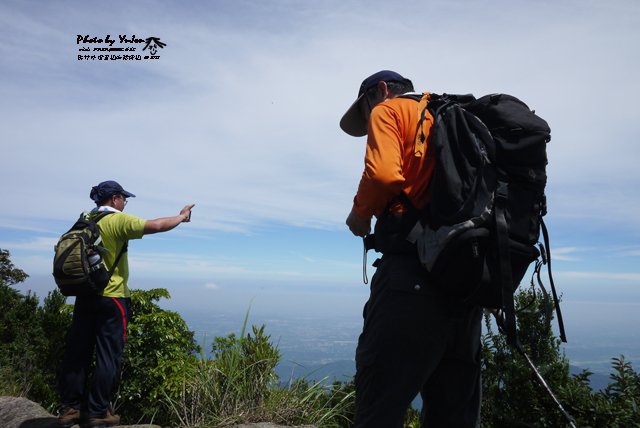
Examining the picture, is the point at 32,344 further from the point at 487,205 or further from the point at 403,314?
the point at 487,205

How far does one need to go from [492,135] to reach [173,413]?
14.3 ft

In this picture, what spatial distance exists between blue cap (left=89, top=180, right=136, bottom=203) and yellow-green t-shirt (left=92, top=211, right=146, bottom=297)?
1.43 feet

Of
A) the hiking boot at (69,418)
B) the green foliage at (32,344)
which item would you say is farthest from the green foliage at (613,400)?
the green foliage at (32,344)

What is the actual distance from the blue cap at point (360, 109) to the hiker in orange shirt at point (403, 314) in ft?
1.01

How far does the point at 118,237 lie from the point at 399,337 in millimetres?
4115

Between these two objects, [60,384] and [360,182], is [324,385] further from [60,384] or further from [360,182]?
[360,182]

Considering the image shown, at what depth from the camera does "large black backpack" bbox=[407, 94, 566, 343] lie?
2.18 m

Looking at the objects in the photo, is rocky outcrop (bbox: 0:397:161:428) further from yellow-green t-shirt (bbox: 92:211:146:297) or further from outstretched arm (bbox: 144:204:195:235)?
outstretched arm (bbox: 144:204:195:235)

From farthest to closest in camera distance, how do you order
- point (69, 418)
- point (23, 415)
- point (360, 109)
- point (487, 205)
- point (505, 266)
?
point (23, 415) < point (69, 418) < point (360, 109) < point (487, 205) < point (505, 266)

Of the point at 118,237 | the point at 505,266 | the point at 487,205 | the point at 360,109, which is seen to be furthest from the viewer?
the point at 118,237

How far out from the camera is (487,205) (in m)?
2.24

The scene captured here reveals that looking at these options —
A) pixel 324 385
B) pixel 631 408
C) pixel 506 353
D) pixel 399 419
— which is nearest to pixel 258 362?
pixel 324 385

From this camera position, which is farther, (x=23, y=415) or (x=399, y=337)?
(x=23, y=415)

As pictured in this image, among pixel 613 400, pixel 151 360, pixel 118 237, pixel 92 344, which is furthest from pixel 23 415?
pixel 613 400
